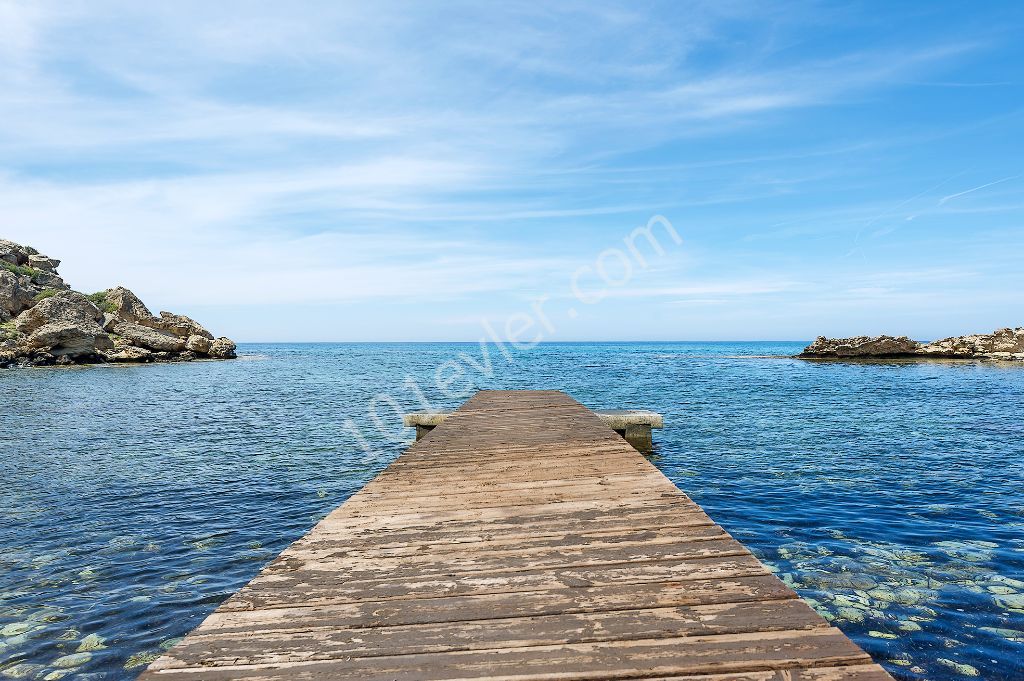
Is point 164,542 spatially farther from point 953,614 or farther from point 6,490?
point 953,614

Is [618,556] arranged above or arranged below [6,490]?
above

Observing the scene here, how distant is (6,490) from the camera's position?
40.9 ft

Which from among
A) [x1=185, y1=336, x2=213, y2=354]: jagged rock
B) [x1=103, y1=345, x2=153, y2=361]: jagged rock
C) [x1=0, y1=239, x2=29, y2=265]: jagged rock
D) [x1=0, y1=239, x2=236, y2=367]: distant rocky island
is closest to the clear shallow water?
[x1=0, y1=239, x2=236, y2=367]: distant rocky island

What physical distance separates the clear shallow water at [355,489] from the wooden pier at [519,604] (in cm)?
270

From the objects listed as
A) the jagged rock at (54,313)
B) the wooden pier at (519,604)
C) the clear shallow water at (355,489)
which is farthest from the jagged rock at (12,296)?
the wooden pier at (519,604)

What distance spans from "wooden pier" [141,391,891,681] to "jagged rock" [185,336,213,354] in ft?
267

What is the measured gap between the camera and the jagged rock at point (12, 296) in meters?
63.4

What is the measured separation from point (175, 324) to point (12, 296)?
18.2m

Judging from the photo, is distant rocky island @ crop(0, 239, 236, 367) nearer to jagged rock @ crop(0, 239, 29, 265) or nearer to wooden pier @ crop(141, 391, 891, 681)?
jagged rock @ crop(0, 239, 29, 265)

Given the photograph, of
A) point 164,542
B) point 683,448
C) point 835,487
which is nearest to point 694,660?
point 164,542

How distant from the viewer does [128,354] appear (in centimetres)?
6475

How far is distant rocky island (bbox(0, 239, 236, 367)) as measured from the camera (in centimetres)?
5719

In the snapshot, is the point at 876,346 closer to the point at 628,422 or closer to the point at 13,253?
the point at 628,422

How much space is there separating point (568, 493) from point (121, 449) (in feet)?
52.6
